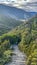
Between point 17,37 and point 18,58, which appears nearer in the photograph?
point 18,58

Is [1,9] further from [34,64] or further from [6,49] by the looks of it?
[34,64]

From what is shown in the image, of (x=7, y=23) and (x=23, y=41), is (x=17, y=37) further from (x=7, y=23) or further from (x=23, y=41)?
(x=7, y=23)

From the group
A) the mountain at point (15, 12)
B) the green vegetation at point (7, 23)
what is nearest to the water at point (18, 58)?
the green vegetation at point (7, 23)

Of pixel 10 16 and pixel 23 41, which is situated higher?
pixel 10 16

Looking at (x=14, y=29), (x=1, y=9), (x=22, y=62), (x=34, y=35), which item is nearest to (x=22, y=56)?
(x=22, y=62)

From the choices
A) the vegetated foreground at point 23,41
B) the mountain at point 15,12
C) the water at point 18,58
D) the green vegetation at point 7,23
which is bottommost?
the water at point 18,58

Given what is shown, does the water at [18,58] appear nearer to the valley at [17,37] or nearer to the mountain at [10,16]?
the valley at [17,37]

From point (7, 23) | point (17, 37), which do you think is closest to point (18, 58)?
point (17, 37)

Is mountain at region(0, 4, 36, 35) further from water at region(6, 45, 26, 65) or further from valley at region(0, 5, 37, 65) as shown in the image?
water at region(6, 45, 26, 65)

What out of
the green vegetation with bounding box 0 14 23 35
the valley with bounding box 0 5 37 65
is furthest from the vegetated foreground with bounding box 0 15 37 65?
the green vegetation with bounding box 0 14 23 35
